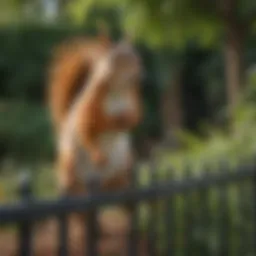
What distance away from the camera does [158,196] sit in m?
2.89

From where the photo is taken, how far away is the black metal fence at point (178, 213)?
6.74 ft

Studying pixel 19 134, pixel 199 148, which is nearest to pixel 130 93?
pixel 199 148

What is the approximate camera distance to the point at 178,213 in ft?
11.8

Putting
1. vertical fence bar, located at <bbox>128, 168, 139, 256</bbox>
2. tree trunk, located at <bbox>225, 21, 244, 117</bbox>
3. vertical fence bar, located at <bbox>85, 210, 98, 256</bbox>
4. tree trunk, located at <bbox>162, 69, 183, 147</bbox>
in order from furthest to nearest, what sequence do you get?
tree trunk, located at <bbox>162, 69, 183, 147</bbox>
tree trunk, located at <bbox>225, 21, 244, 117</bbox>
vertical fence bar, located at <bbox>128, 168, 139, 256</bbox>
vertical fence bar, located at <bbox>85, 210, 98, 256</bbox>

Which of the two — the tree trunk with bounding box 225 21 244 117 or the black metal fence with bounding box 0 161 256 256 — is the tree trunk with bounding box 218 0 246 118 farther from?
the black metal fence with bounding box 0 161 256 256

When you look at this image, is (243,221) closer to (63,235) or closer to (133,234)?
(133,234)

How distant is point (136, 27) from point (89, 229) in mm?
4550

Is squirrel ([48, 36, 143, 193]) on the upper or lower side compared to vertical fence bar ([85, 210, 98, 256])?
upper

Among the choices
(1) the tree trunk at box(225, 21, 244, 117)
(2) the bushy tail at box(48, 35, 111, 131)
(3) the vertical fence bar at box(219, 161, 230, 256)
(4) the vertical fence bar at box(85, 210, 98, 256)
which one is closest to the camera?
(4) the vertical fence bar at box(85, 210, 98, 256)

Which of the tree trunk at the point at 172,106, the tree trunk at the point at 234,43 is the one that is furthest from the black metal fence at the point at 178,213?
the tree trunk at the point at 172,106

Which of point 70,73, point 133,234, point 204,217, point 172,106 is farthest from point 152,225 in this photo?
point 172,106

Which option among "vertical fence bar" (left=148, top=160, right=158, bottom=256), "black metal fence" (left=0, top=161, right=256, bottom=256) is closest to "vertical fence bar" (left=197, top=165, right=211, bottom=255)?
"black metal fence" (left=0, top=161, right=256, bottom=256)

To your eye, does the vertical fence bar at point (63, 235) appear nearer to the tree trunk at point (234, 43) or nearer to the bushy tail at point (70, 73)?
the bushy tail at point (70, 73)

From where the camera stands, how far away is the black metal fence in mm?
2055
